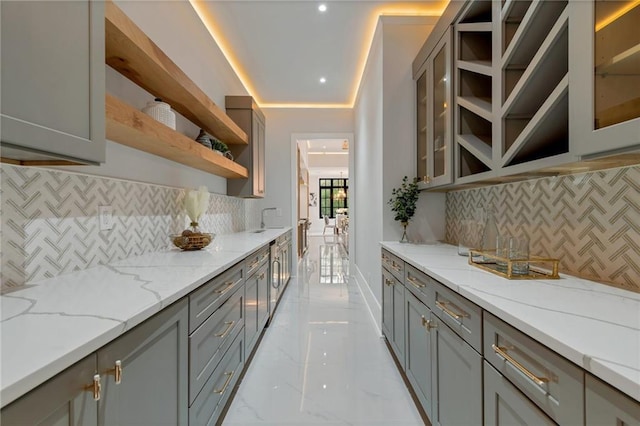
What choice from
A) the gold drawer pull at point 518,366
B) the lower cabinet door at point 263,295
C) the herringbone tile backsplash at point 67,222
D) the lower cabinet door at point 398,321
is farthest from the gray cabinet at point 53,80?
the lower cabinet door at point 398,321

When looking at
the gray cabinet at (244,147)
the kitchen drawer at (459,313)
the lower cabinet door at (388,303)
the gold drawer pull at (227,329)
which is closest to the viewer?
the kitchen drawer at (459,313)

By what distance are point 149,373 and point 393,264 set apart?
5.73 ft

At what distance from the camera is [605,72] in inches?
36.9

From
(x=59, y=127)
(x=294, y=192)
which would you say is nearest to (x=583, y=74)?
(x=59, y=127)

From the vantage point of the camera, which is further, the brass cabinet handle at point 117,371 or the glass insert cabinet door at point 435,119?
the glass insert cabinet door at point 435,119

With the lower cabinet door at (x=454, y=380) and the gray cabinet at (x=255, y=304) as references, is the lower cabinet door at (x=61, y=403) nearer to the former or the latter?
the lower cabinet door at (x=454, y=380)

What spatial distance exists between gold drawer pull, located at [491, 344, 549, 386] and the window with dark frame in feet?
47.4

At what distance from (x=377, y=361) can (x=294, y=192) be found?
334cm

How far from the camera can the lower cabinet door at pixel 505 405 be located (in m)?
0.78

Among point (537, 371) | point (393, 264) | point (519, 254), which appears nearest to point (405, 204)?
point (393, 264)

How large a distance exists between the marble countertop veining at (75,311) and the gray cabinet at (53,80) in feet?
1.49

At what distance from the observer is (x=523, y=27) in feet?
4.18

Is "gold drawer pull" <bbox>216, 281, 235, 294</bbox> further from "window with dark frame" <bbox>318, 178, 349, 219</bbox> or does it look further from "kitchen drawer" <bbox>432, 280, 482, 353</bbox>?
"window with dark frame" <bbox>318, 178, 349, 219</bbox>

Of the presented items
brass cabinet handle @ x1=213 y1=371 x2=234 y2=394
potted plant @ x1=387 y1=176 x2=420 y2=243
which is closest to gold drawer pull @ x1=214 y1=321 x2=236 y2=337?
brass cabinet handle @ x1=213 y1=371 x2=234 y2=394
